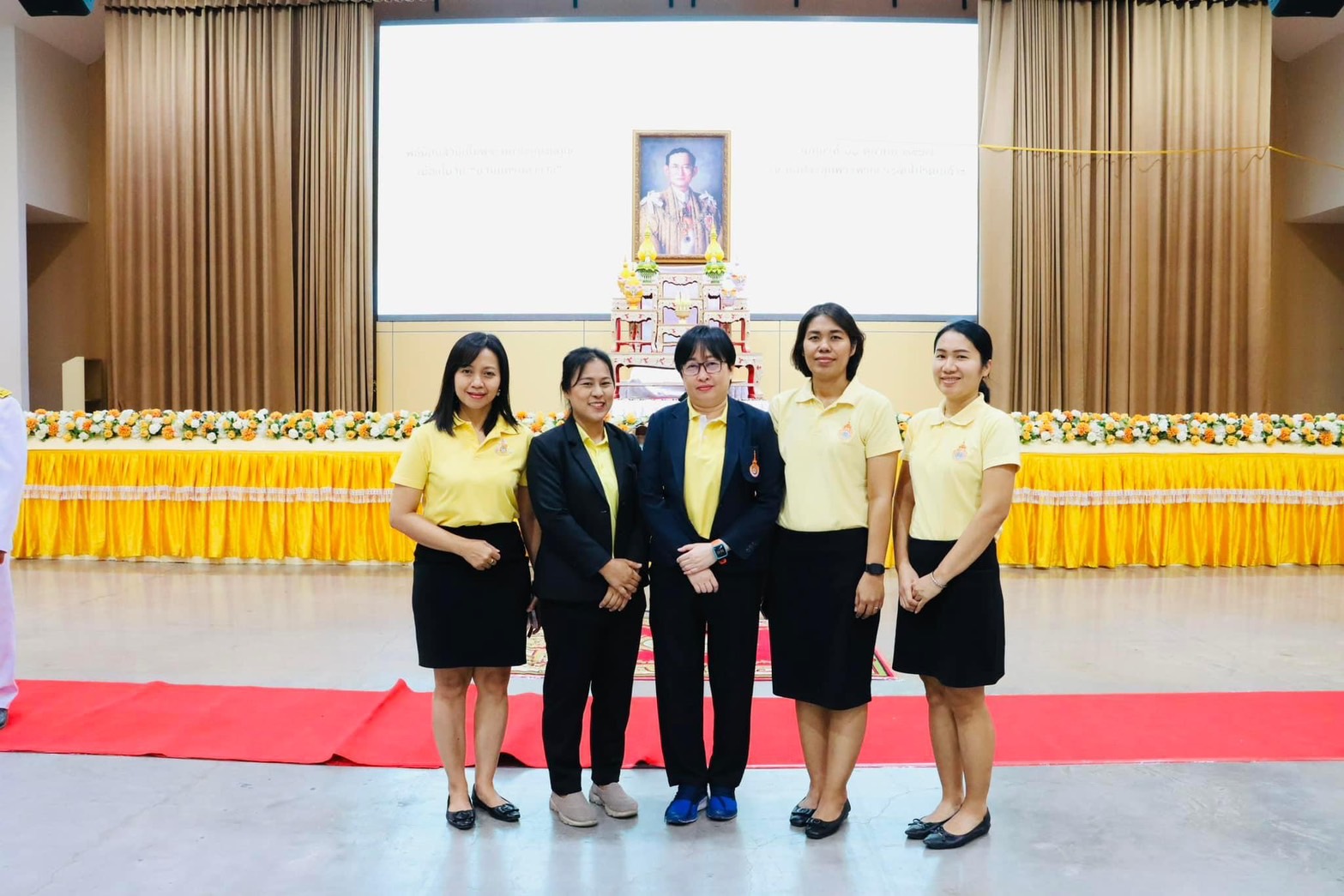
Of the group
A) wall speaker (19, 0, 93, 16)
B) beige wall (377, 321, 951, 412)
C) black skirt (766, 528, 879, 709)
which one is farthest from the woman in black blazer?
beige wall (377, 321, 951, 412)

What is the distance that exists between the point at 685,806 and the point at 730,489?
83cm

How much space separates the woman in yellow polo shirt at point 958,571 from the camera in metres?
2.45

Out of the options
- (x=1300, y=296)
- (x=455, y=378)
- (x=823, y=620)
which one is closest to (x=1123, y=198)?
(x=1300, y=296)

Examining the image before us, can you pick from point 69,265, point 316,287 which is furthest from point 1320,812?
point 69,265

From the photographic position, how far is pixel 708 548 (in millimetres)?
2502

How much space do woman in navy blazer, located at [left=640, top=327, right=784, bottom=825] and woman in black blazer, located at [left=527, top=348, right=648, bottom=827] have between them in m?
0.09

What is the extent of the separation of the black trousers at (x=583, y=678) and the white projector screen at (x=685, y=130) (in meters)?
6.99

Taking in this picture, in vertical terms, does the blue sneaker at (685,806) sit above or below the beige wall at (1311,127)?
below

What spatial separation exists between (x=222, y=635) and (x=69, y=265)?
7.73 meters

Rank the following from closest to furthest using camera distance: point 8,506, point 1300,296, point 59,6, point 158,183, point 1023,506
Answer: point 8,506 < point 59,6 < point 1023,506 < point 158,183 < point 1300,296

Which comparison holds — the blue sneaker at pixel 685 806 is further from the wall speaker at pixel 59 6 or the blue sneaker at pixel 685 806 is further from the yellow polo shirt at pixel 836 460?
the wall speaker at pixel 59 6

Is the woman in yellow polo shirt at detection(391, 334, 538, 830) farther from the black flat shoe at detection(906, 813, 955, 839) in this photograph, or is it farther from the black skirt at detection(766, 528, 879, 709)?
the black flat shoe at detection(906, 813, 955, 839)

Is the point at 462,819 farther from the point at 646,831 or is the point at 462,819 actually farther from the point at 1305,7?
the point at 1305,7

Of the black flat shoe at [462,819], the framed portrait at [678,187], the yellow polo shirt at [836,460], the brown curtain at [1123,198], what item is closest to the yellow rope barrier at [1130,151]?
the brown curtain at [1123,198]
